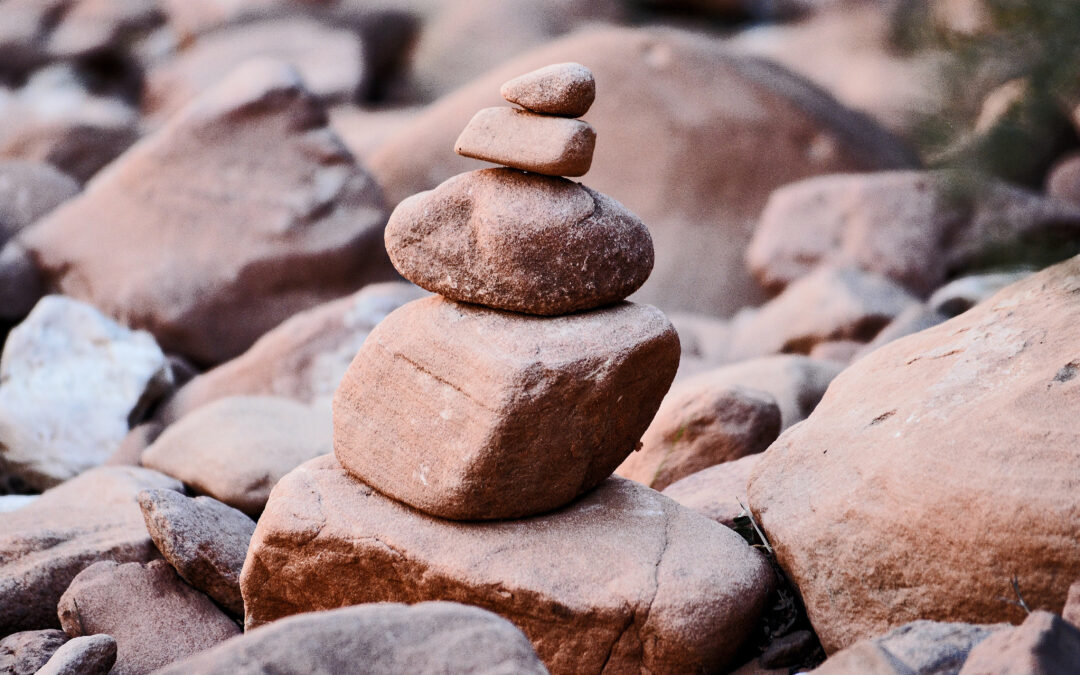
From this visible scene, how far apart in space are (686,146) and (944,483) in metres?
6.60

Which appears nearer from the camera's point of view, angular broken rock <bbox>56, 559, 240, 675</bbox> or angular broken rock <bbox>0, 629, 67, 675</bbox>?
angular broken rock <bbox>0, 629, 67, 675</bbox>

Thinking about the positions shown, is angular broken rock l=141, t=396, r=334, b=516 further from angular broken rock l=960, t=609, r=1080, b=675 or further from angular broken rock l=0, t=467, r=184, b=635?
angular broken rock l=960, t=609, r=1080, b=675

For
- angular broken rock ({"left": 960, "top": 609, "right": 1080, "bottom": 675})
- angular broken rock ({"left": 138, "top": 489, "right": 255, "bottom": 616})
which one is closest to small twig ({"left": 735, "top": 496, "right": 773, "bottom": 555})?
angular broken rock ({"left": 960, "top": 609, "right": 1080, "bottom": 675})

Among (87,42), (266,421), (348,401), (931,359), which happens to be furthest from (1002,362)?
(87,42)

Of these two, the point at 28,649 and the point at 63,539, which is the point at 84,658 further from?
the point at 63,539

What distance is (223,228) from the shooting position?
7242mm

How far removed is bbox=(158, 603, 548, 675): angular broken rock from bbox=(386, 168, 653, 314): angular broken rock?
45.7 inches

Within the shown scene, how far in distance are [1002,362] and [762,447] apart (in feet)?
4.11

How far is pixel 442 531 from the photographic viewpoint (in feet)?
10.0

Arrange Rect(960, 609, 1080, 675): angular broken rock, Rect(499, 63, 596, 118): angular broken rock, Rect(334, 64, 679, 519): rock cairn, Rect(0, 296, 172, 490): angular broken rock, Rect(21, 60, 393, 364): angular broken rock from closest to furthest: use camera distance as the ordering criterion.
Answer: Rect(960, 609, 1080, 675): angular broken rock, Rect(334, 64, 679, 519): rock cairn, Rect(499, 63, 596, 118): angular broken rock, Rect(0, 296, 172, 490): angular broken rock, Rect(21, 60, 393, 364): angular broken rock

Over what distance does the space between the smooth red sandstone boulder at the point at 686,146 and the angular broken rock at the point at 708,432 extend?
4600 mm

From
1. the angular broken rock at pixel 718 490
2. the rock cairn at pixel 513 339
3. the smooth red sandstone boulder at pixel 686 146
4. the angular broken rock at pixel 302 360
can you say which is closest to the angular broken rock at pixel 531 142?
the rock cairn at pixel 513 339

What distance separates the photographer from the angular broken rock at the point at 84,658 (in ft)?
9.31

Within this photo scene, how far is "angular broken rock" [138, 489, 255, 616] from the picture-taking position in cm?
341
